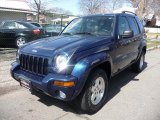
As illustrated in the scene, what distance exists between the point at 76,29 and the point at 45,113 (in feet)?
7.38

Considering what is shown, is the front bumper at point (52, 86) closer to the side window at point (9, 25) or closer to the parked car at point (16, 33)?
the parked car at point (16, 33)

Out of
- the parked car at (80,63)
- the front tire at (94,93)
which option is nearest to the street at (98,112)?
the front tire at (94,93)

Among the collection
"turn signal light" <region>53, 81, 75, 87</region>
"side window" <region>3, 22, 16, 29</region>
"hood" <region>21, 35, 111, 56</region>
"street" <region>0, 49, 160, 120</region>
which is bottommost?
"street" <region>0, 49, 160, 120</region>

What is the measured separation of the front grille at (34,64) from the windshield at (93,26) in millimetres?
1533

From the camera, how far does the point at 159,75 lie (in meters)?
7.73

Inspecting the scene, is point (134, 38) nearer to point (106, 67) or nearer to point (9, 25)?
point (106, 67)

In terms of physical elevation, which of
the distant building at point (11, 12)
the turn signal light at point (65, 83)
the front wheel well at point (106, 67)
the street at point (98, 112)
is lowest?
the street at point (98, 112)

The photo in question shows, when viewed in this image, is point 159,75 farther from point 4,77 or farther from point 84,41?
point 4,77

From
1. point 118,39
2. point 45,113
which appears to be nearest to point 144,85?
point 118,39

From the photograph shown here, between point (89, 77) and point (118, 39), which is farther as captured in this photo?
point (118, 39)

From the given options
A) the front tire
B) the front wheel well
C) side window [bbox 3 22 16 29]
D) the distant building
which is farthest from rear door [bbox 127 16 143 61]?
the distant building

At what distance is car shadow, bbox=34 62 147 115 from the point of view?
4763 mm

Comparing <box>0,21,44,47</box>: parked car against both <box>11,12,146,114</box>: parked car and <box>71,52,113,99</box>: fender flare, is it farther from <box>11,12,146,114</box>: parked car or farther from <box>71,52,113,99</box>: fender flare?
<box>71,52,113,99</box>: fender flare

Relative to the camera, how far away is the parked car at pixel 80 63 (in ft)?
13.0
